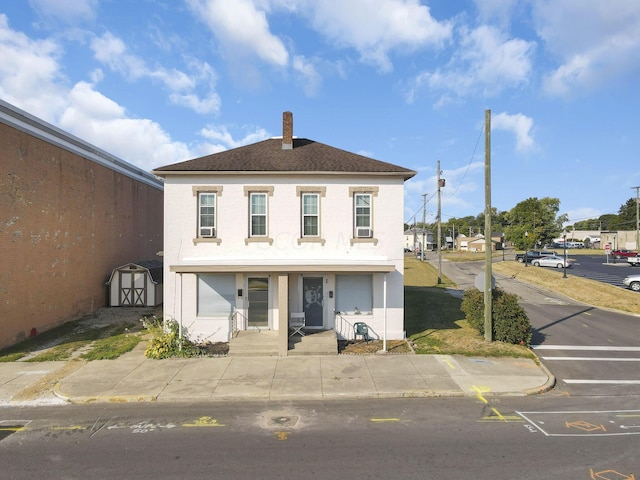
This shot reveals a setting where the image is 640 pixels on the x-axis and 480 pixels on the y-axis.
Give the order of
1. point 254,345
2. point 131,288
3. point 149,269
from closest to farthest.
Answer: point 254,345, point 131,288, point 149,269

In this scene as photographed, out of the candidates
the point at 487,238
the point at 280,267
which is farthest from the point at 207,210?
the point at 487,238

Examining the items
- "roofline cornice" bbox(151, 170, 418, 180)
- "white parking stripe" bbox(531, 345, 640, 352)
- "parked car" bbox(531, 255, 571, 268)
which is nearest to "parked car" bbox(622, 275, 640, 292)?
"parked car" bbox(531, 255, 571, 268)

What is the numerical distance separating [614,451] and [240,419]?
7597mm

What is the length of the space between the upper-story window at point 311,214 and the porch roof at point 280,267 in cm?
178

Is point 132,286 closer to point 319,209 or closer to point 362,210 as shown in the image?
point 319,209

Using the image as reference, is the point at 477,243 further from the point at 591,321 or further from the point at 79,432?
the point at 79,432

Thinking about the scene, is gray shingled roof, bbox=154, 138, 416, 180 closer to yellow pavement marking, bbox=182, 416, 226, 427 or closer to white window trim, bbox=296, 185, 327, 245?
white window trim, bbox=296, 185, 327, 245

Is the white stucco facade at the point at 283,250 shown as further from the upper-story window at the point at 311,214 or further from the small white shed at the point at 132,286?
the small white shed at the point at 132,286

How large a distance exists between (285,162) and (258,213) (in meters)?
2.42

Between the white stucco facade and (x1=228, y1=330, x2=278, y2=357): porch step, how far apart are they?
88cm

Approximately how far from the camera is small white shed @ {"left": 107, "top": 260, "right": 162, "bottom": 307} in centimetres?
2228

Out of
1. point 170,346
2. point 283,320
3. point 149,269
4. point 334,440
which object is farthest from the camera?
point 149,269

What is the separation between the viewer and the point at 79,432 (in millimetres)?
8164

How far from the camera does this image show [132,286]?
73.6 ft
